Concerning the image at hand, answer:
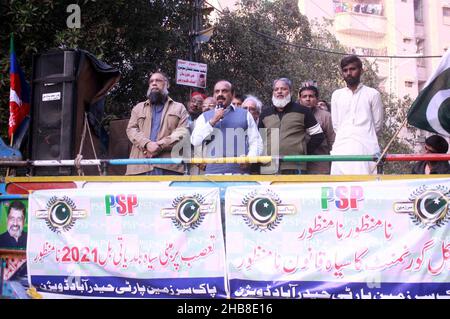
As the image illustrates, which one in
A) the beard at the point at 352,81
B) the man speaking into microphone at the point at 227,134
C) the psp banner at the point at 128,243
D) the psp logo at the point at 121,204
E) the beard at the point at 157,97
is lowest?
the psp banner at the point at 128,243

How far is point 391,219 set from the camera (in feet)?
13.3

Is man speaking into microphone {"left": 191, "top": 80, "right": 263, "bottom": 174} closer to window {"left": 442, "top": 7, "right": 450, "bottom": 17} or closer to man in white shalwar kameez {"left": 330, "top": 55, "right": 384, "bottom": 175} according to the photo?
man in white shalwar kameez {"left": 330, "top": 55, "right": 384, "bottom": 175}

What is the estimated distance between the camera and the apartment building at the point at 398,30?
111ft

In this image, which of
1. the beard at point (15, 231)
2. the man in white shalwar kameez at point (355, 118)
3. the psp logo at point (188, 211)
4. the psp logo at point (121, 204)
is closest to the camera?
the psp logo at point (188, 211)

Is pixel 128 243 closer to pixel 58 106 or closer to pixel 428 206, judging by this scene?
pixel 58 106

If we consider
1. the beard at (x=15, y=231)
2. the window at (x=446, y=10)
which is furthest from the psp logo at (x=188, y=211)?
the window at (x=446, y=10)

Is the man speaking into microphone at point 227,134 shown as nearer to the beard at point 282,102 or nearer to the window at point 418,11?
the beard at point 282,102

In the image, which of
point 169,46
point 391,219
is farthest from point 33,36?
point 391,219

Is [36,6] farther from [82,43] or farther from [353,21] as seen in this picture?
[353,21]

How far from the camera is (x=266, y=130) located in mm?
5520

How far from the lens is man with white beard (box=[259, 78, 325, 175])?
17.6 ft

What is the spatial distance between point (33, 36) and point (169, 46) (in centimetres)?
394

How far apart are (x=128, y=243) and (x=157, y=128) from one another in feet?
5.12

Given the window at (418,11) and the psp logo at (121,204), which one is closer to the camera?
the psp logo at (121,204)
